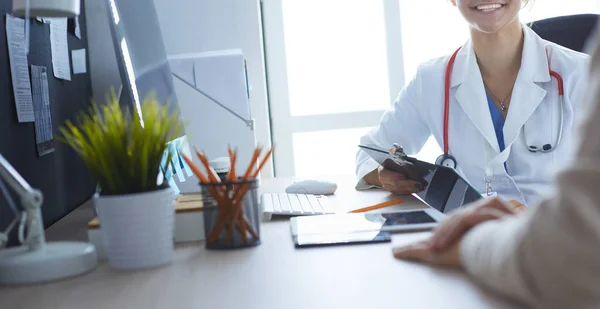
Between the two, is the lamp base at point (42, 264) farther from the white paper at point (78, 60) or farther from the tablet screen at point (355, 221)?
the white paper at point (78, 60)

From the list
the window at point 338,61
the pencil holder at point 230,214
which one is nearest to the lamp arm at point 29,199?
the pencil holder at point 230,214

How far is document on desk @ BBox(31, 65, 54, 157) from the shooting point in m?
1.37

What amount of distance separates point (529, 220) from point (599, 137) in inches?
3.5

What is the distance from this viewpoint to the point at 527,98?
1635 millimetres

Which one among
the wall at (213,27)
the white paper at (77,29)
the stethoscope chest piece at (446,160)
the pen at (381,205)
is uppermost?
the wall at (213,27)

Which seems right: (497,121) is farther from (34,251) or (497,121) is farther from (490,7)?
(34,251)

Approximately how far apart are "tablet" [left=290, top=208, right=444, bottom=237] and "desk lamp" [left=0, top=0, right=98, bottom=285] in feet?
1.05

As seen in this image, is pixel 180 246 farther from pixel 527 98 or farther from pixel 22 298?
pixel 527 98

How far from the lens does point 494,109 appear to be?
5.65 ft

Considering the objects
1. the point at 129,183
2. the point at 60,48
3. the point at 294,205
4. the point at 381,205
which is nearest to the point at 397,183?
the point at 381,205

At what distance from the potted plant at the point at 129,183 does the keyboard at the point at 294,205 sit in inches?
14.3

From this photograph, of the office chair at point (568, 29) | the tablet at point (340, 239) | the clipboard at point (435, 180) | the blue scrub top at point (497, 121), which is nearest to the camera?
the tablet at point (340, 239)

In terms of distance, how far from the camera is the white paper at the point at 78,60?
1.76 m

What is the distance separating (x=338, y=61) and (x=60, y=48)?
79.7 inches
